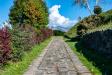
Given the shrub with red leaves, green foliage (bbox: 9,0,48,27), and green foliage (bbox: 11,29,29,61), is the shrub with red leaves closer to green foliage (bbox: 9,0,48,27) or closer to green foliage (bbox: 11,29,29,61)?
green foliage (bbox: 11,29,29,61)

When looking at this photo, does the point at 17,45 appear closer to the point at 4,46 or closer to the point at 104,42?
the point at 4,46

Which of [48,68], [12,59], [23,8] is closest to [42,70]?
[48,68]

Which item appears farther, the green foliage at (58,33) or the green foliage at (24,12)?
the green foliage at (58,33)

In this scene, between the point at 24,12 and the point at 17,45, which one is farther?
the point at 24,12

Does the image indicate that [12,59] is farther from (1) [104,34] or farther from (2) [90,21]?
(2) [90,21]

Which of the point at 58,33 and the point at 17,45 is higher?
the point at 17,45

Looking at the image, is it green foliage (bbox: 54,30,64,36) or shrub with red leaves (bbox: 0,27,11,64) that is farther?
green foliage (bbox: 54,30,64,36)

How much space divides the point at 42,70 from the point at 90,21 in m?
26.7

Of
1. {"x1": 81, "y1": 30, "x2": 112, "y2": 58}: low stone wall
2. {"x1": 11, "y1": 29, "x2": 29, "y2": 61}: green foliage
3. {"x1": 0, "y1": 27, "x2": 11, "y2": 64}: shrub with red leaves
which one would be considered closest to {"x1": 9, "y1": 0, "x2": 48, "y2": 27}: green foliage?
{"x1": 81, "y1": 30, "x2": 112, "y2": 58}: low stone wall

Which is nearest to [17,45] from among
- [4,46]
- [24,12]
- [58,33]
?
[4,46]

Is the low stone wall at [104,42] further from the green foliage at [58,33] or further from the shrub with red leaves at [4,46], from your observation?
the green foliage at [58,33]

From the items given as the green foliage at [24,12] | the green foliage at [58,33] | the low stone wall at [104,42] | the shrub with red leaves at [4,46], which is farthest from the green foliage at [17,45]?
the green foliage at [58,33]

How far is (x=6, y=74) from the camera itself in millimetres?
12555

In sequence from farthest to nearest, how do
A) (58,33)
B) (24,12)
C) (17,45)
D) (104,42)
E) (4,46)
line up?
(58,33) < (24,12) < (104,42) < (17,45) < (4,46)
